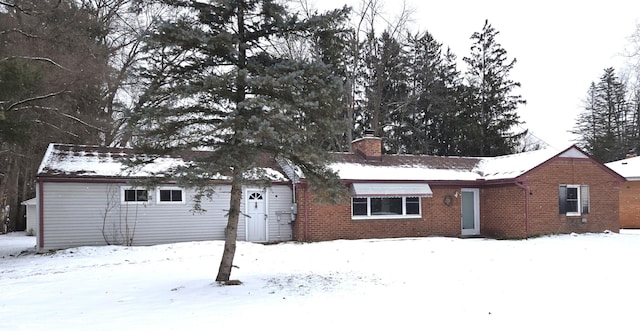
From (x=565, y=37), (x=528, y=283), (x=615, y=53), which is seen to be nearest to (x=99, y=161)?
(x=528, y=283)

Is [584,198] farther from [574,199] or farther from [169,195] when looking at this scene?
[169,195]

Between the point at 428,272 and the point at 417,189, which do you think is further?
the point at 417,189

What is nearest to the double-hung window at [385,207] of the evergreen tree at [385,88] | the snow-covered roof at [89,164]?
the snow-covered roof at [89,164]

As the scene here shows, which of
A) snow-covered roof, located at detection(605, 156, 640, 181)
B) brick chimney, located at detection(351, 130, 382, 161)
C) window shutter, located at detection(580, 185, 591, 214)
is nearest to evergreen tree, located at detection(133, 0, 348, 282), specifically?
brick chimney, located at detection(351, 130, 382, 161)

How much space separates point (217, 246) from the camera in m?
14.3

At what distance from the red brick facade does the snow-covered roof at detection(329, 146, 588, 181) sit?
1.08ft

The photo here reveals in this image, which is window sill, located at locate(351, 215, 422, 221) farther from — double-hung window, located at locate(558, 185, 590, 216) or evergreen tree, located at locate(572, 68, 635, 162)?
evergreen tree, located at locate(572, 68, 635, 162)

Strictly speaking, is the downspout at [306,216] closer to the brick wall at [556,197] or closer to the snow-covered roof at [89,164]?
the snow-covered roof at [89,164]

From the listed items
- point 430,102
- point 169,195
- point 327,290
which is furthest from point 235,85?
point 430,102

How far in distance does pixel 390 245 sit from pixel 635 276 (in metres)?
6.72

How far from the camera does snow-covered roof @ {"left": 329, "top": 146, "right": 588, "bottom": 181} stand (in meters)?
17.6

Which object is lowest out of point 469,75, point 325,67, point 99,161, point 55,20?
point 99,161

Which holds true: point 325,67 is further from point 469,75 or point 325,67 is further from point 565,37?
point 469,75

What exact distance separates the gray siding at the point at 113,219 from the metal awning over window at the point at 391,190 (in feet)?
11.5
